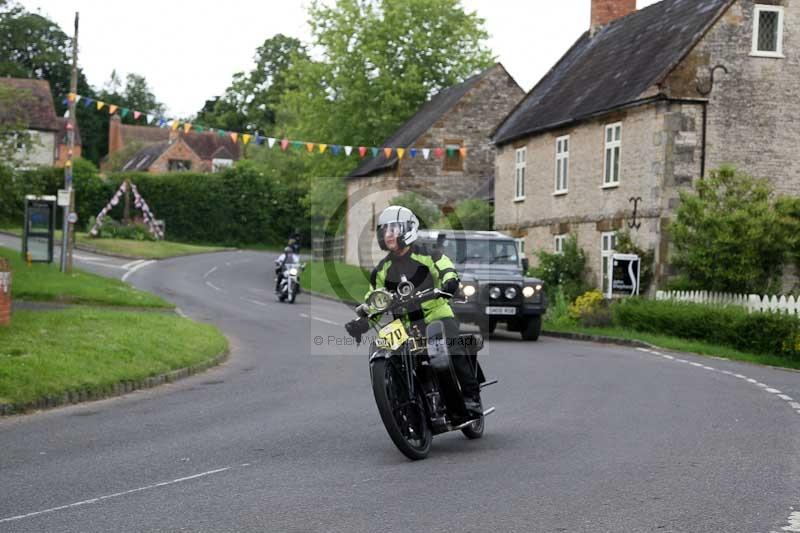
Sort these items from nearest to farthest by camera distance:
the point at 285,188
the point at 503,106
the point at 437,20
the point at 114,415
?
1. the point at 114,415
2. the point at 503,106
3. the point at 437,20
4. the point at 285,188

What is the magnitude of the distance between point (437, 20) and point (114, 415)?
2017 inches

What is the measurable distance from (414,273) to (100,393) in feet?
21.1

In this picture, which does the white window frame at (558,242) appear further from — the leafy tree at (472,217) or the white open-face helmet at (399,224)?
the white open-face helmet at (399,224)

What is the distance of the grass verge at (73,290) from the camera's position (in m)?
28.3

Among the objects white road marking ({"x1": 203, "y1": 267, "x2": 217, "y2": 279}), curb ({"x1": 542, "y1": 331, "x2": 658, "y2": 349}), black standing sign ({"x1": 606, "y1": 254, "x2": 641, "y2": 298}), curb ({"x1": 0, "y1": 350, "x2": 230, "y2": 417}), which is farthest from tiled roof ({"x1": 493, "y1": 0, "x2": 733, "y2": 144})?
curb ({"x1": 0, "y1": 350, "x2": 230, "y2": 417})

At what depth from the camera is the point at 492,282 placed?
78.2ft

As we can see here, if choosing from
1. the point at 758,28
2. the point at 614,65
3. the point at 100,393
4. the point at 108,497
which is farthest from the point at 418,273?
the point at 614,65

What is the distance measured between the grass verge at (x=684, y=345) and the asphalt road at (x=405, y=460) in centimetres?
452

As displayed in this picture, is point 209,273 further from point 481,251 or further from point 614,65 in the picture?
point 481,251

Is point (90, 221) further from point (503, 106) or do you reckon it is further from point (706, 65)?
point (706, 65)

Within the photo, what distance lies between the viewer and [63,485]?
335 inches

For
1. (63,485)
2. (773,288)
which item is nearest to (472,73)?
(773,288)

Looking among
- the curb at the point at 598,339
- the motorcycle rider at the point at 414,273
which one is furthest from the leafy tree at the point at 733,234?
the motorcycle rider at the point at 414,273

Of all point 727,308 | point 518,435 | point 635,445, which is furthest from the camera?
point 727,308
